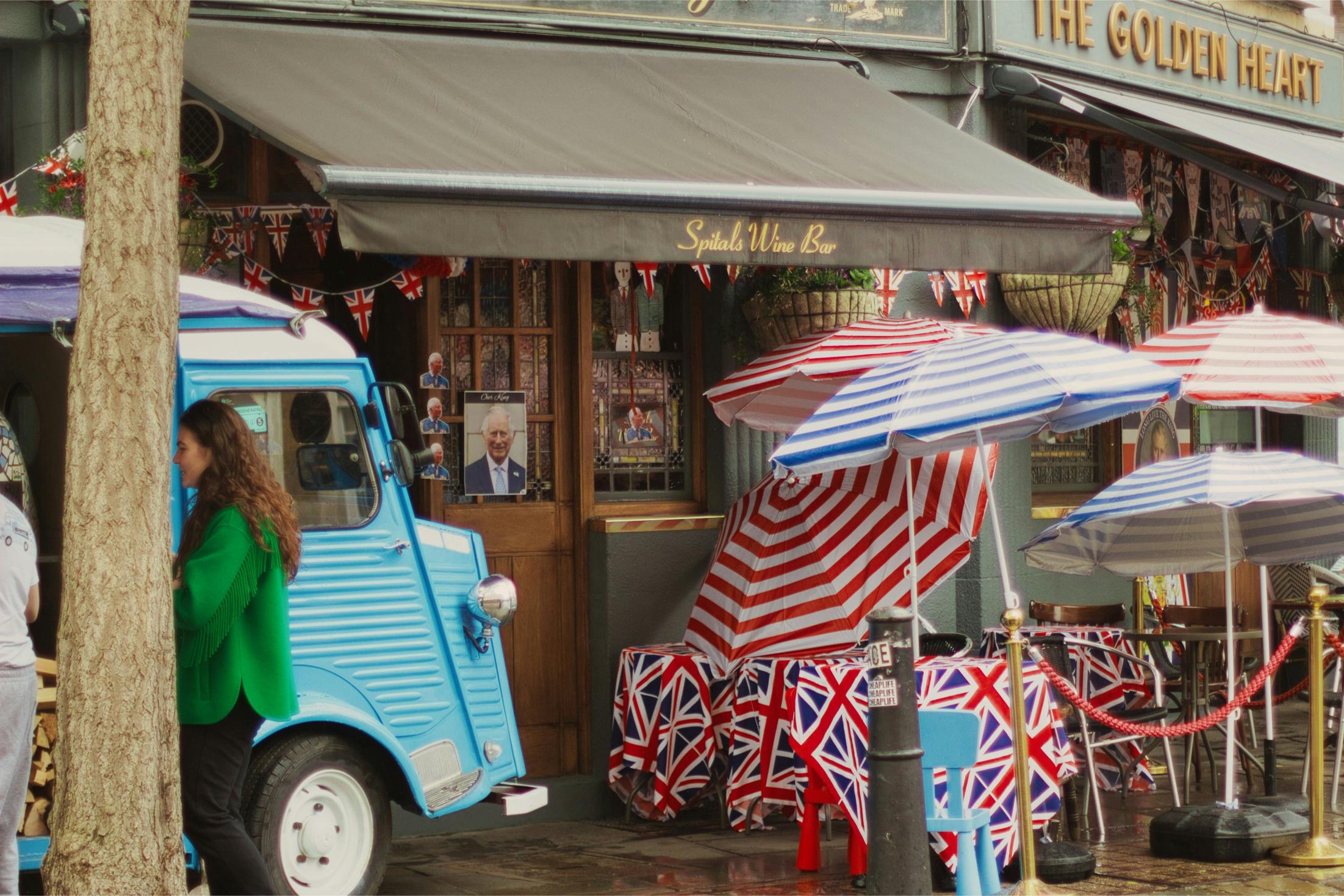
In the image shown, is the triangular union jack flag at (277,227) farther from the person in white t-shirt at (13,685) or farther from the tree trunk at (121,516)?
the tree trunk at (121,516)

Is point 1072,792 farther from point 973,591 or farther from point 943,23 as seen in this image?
point 943,23

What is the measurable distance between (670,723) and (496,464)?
167cm

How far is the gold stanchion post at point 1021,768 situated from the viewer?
21.9 feet

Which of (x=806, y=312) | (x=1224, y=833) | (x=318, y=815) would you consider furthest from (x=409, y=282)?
(x=1224, y=833)

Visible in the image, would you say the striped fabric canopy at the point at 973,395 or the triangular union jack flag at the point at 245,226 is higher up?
the triangular union jack flag at the point at 245,226

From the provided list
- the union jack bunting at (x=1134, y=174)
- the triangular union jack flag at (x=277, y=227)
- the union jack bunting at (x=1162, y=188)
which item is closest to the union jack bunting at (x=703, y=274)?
the triangular union jack flag at (x=277, y=227)

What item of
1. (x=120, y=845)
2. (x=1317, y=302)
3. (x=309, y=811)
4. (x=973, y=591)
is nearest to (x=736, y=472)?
(x=973, y=591)

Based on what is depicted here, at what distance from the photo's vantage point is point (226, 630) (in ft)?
18.4

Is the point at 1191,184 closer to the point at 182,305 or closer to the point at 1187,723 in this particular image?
the point at 1187,723

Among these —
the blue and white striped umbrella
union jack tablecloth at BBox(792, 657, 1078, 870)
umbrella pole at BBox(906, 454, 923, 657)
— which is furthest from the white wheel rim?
the blue and white striped umbrella

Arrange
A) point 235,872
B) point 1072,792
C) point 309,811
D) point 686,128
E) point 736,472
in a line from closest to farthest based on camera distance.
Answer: point 235,872 < point 309,811 < point 1072,792 < point 686,128 < point 736,472

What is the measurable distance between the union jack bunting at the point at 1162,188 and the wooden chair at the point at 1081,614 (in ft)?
12.6

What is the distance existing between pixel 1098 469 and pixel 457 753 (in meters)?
6.67

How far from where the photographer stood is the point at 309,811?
22.3 feet
